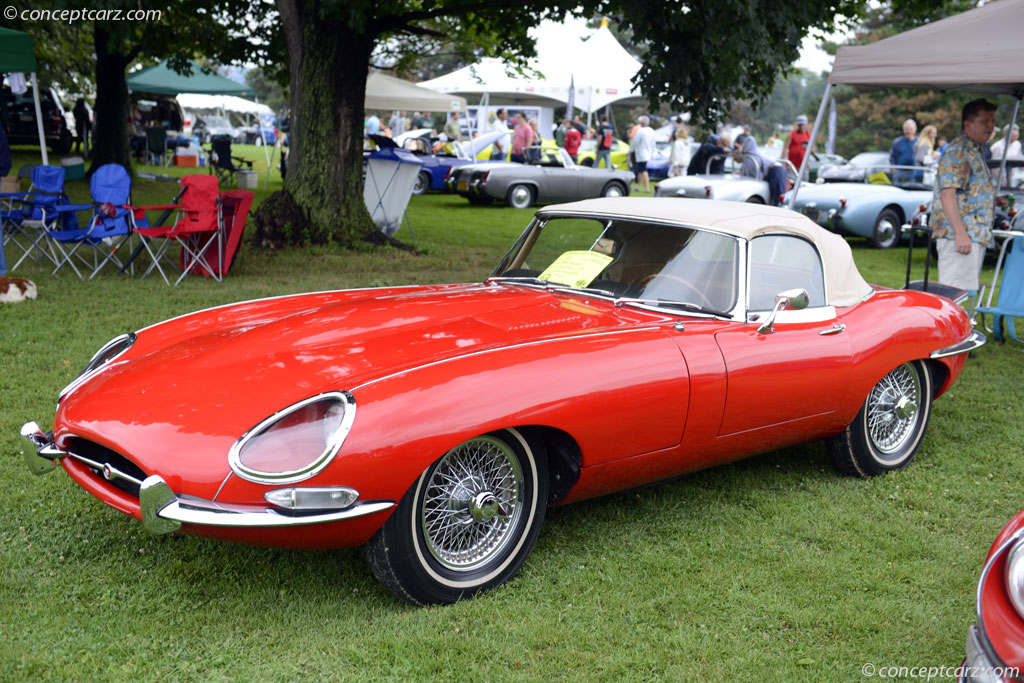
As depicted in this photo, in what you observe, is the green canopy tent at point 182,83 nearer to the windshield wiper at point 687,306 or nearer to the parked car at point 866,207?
the parked car at point 866,207

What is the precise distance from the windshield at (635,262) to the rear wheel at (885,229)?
10.5 meters

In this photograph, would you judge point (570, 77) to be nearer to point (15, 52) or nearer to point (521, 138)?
point (521, 138)

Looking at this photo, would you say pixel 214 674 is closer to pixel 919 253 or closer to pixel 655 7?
pixel 655 7

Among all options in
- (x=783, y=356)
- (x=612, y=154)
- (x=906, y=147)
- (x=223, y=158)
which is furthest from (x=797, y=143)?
(x=783, y=356)

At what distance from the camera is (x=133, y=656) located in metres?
2.87

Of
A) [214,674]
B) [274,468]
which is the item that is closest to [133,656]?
[214,674]

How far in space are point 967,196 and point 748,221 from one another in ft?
12.0

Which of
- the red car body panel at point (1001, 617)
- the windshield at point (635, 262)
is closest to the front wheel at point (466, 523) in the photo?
the windshield at point (635, 262)

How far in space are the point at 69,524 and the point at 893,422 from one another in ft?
12.9

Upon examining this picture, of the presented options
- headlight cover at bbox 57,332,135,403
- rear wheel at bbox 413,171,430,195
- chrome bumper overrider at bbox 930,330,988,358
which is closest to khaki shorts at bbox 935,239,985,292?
chrome bumper overrider at bbox 930,330,988,358

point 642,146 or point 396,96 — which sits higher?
point 396,96

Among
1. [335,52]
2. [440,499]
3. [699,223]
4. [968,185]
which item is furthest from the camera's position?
[335,52]

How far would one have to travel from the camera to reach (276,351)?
352cm

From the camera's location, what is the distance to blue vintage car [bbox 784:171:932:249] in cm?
1368
